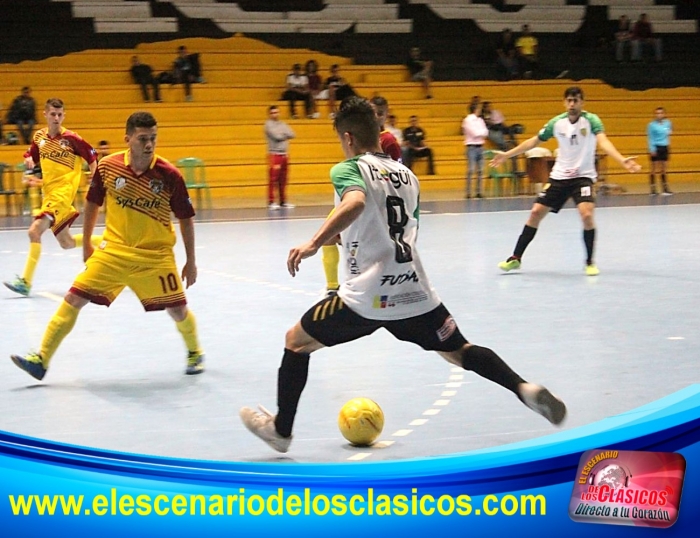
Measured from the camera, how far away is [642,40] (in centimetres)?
3216

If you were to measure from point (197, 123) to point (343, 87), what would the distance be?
3620 mm

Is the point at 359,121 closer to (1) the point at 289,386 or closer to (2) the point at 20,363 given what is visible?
(1) the point at 289,386

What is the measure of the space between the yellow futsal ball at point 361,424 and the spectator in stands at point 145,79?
2183 centimetres

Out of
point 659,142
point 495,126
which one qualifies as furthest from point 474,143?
point 659,142

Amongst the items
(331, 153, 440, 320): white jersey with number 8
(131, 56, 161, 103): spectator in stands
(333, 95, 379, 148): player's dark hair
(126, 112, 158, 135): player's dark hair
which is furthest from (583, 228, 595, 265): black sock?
(131, 56, 161, 103): spectator in stands

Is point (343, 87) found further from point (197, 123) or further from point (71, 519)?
point (71, 519)

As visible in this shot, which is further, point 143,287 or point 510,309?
point 510,309

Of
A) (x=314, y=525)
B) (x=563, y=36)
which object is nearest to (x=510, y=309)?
(x=314, y=525)

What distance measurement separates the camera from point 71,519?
3221 mm

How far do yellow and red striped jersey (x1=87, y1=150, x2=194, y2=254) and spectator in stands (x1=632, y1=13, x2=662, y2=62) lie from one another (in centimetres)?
2746

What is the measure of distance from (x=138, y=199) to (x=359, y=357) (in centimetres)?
188

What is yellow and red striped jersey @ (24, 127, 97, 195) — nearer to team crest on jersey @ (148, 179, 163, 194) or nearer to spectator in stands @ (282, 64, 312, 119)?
team crest on jersey @ (148, 179, 163, 194)

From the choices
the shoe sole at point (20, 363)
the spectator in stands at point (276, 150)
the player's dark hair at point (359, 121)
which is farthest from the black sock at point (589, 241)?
the spectator in stands at point (276, 150)

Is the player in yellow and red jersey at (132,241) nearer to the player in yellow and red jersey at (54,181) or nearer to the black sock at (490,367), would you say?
the black sock at (490,367)
